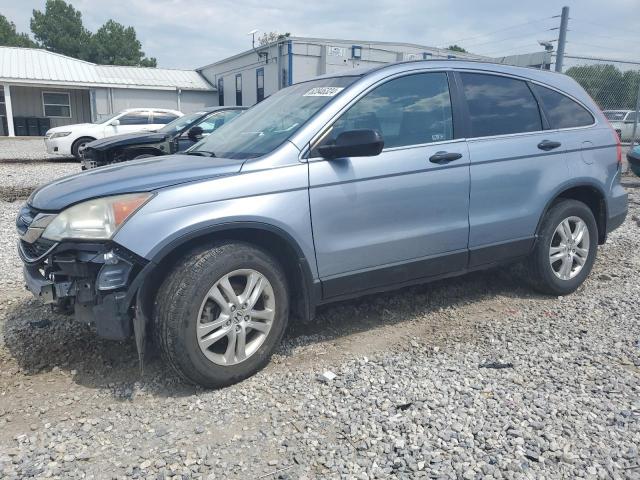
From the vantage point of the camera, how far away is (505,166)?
4066mm

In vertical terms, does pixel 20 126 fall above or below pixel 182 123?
above

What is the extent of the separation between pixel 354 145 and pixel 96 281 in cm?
167

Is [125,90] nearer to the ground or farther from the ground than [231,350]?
farther from the ground

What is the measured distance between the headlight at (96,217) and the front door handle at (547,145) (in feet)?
10.1

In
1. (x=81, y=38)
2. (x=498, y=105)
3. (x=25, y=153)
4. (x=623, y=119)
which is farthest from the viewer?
(x=81, y=38)

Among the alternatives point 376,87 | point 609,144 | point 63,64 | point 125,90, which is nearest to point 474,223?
point 376,87

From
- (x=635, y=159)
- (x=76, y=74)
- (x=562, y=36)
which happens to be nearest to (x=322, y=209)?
(x=562, y=36)

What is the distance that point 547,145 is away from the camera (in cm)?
431

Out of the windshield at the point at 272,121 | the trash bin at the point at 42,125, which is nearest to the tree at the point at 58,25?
the trash bin at the point at 42,125

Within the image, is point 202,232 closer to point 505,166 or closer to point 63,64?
point 505,166

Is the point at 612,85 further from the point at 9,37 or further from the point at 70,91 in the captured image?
the point at 9,37

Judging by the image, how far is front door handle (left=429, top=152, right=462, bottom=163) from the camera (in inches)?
147

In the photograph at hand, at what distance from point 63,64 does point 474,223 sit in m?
33.6

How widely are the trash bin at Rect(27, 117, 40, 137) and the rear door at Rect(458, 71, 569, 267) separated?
30.8 meters
